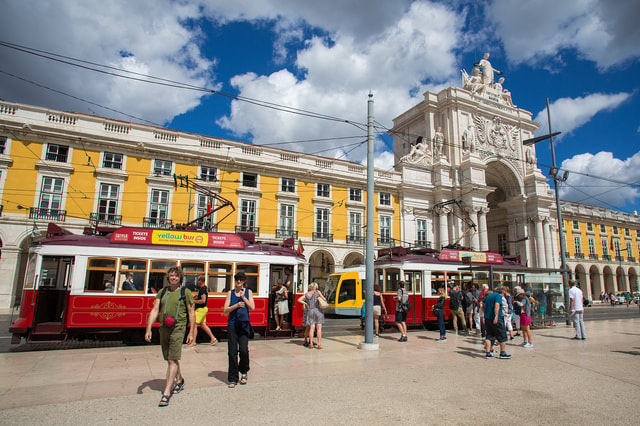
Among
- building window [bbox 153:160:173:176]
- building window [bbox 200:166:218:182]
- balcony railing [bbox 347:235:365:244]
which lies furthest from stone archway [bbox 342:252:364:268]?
building window [bbox 153:160:173:176]

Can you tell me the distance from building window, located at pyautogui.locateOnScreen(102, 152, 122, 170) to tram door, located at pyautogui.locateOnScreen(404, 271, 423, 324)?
67.0 feet

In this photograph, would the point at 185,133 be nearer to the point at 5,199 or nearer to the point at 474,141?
the point at 5,199

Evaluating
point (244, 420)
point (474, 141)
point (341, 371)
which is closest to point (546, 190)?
point (474, 141)

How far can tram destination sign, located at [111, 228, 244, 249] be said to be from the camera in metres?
11.6

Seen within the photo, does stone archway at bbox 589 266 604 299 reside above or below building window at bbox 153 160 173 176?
below

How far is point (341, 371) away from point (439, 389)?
1973 mm

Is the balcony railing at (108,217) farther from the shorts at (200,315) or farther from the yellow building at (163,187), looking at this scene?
the shorts at (200,315)

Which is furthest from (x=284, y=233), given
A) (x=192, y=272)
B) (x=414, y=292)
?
(x=192, y=272)

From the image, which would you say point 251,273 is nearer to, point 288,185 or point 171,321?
point 171,321

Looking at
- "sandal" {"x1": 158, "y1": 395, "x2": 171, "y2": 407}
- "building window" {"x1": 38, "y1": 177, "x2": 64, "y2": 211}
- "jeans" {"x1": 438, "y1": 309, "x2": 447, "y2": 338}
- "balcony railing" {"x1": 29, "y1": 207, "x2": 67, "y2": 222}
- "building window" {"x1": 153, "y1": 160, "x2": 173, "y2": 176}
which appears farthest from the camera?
"building window" {"x1": 153, "y1": 160, "x2": 173, "y2": 176}

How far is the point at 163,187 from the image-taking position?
2688 cm

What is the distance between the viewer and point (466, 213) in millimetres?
36781

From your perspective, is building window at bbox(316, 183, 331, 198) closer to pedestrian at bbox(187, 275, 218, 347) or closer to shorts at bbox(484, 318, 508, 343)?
pedestrian at bbox(187, 275, 218, 347)

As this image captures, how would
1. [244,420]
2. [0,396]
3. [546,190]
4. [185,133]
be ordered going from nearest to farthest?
1. [244,420]
2. [0,396]
3. [185,133]
4. [546,190]
